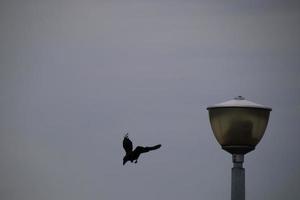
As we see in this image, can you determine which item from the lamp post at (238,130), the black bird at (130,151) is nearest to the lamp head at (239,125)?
the lamp post at (238,130)

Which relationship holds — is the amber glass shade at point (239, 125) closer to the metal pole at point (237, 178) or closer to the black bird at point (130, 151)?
the metal pole at point (237, 178)

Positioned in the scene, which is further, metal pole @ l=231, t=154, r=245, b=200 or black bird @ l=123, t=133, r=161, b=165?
black bird @ l=123, t=133, r=161, b=165

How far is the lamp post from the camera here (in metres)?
10.0

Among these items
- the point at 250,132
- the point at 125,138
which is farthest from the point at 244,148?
the point at 125,138

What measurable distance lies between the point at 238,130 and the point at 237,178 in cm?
58

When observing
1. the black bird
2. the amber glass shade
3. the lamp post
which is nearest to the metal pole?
the lamp post

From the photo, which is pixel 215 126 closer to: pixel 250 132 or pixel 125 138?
pixel 250 132

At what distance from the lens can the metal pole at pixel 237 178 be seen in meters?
9.96

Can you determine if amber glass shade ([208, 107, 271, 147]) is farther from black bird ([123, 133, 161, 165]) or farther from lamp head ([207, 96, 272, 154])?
black bird ([123, 133, 161, 165])

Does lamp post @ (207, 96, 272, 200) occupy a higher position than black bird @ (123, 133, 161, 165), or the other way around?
black bird @ (123, 133, 161, 165)

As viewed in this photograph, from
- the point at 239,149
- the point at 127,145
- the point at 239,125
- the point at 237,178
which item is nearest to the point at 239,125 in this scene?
the point at 239,125

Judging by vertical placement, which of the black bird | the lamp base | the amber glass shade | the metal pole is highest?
the black bird

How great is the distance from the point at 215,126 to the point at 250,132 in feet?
1.50

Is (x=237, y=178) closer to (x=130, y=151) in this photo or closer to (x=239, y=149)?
(x=239, y=149)
